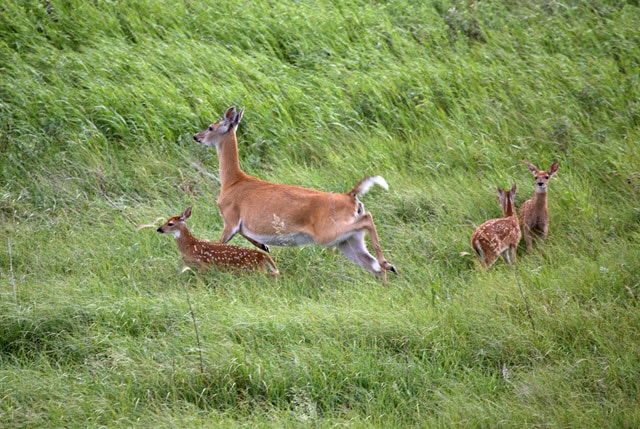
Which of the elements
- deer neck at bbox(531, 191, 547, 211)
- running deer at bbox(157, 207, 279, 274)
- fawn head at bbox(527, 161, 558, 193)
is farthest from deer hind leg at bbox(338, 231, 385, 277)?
fawn head at bbox(527, 161, 558, 193)

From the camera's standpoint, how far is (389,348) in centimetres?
595

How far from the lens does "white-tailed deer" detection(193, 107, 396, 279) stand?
7297 mm

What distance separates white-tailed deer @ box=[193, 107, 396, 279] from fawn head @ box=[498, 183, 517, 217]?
1232 millimetres

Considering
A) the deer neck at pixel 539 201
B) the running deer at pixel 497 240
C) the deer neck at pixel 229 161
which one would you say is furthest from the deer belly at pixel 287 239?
the deer neck at pixel 539 201

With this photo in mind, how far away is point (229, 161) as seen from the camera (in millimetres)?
8617

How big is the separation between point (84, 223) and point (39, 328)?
207 centimetres

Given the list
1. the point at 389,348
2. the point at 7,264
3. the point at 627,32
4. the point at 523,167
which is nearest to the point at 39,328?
the point at 7,264

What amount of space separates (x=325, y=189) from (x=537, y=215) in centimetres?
216

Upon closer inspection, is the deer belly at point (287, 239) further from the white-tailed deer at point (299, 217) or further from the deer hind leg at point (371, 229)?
the deer hind leg at point (371, 229)

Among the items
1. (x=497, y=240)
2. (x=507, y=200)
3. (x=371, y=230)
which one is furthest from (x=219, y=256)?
(x=507, y=200)

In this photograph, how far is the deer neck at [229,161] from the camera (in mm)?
8516

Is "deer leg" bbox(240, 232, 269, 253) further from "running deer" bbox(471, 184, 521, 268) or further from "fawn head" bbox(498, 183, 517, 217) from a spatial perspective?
"fawn head" bbox(498, 183, 517, 217)

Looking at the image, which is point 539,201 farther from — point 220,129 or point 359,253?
point 220,129

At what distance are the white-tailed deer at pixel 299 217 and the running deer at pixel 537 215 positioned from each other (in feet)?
4.37
